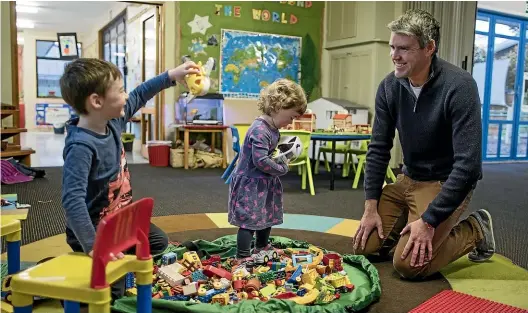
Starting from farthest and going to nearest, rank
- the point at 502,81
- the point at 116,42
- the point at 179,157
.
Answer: the point at 116,42
the point at 502,81
the point at 179,157

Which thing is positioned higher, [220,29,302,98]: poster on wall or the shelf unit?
[220,29,302,98]: poster on wall

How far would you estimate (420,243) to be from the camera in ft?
6.16

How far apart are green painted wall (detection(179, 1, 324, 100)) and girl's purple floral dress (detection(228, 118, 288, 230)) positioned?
14.3 ft

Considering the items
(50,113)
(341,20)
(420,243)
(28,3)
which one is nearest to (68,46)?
(28,3)

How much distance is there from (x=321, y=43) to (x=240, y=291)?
19.2 ft

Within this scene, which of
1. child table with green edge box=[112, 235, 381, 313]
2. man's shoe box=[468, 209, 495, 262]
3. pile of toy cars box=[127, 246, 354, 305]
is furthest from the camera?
man's shoe box=[468, 209, 495, 262]

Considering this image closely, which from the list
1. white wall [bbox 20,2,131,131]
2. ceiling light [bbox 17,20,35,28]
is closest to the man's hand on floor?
ceiling light [bbox 17,20,35,28]

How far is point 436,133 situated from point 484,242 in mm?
596

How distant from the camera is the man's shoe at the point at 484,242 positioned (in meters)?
2.16

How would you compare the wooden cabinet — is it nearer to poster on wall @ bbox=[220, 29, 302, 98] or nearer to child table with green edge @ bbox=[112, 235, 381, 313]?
poster on wall @ bbox=[220, 29, 302, 98]

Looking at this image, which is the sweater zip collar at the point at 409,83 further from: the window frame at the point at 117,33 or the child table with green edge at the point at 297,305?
the window frame at the point at 117,33

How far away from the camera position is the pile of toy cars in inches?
65.1

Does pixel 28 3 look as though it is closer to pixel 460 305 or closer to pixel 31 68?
pixel 31 68

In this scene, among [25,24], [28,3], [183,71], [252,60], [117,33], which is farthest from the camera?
[25,24]
